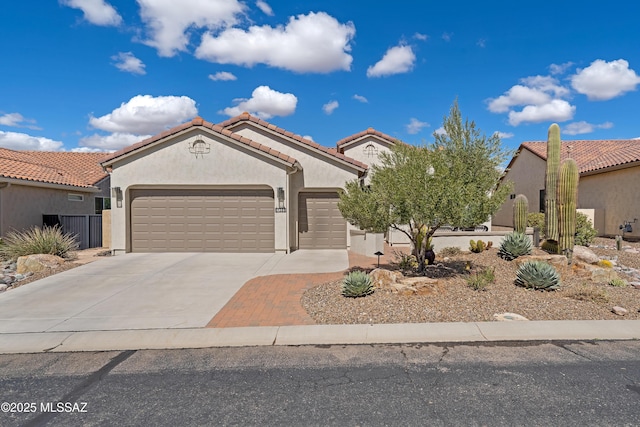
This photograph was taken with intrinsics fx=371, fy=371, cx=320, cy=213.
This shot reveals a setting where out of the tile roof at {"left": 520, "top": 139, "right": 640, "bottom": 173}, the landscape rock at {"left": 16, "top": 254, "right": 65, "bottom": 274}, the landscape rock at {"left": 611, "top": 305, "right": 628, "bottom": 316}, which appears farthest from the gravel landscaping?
the tile roof at {"left": 520, "top": 139, "right": 640, "bottom": 173}

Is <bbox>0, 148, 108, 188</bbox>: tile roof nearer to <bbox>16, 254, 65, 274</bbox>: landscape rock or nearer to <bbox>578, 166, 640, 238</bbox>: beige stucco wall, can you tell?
<bbox>16, 254, 65, 274</bbox>: landscape rock

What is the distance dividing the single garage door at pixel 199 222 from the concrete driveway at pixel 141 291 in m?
0.82

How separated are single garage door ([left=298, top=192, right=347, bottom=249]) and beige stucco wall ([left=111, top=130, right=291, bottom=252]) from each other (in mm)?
1505

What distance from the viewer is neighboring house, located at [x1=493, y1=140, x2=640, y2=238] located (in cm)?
1753

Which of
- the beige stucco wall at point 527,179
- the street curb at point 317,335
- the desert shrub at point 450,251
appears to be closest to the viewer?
the street curb at point 317,335

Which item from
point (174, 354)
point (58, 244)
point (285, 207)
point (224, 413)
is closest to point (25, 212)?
point (58, 244)

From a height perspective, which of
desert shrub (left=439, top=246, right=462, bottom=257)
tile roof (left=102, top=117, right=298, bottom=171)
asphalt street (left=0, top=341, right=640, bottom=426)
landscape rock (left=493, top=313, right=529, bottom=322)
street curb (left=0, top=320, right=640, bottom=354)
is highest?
tile roof (left=102, top=117, right=298, bottom=171)

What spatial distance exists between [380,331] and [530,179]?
26.0m

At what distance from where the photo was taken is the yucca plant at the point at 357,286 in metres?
7.38

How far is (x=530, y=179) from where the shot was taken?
88.7 feet

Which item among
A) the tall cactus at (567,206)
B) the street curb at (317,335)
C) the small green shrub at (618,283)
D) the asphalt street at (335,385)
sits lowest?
the asphalt street at (335,385)

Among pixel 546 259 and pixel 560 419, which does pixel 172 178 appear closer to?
pixel 546 259

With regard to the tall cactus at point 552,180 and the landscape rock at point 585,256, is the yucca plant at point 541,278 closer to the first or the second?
the landscape rock at point 585,256

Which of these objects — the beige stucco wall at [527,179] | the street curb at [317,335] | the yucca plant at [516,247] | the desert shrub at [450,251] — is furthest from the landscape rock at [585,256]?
the beige stucco wall at [527,179]
